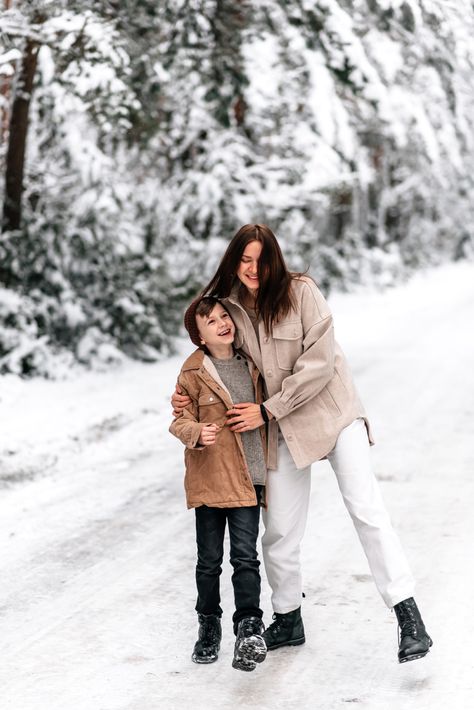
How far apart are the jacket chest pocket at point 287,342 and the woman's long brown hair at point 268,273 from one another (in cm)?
4

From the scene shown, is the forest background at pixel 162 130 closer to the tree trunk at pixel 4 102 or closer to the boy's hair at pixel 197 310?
the tree trunk at pixel 4 102

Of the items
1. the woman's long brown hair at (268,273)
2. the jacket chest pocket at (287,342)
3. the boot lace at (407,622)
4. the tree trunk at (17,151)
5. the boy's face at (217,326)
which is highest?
the tree trunk at (17,151)

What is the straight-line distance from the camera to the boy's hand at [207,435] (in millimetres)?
4047

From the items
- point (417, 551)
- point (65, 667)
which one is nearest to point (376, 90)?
point (417, 551)

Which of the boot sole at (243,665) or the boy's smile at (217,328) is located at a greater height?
the boy's smile at (217,328)

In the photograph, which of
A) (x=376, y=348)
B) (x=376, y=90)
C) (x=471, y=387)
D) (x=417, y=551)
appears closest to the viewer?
(x=417, y=551)

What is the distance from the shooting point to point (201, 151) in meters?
16.6

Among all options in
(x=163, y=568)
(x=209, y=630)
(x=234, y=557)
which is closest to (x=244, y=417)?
(x=234, y=557)

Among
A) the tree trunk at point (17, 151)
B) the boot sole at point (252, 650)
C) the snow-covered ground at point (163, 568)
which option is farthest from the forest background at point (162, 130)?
the boot sole at point (252, 650)

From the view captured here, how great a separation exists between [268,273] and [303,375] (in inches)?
17.3

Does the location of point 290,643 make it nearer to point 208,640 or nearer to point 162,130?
point 208,640

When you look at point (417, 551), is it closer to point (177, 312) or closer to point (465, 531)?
point (465, 531)

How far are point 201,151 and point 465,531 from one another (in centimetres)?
1142

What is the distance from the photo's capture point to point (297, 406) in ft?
13.8
